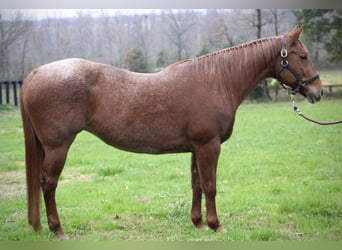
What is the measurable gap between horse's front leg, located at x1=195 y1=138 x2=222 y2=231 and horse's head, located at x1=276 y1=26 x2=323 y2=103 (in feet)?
2.47

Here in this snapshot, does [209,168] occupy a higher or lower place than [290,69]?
lower

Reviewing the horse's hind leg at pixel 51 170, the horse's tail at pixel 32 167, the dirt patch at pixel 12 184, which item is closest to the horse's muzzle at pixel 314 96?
the horse's hind leg at pixel 51 170

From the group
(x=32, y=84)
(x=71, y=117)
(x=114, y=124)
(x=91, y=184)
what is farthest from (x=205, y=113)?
(x=91, y=184)

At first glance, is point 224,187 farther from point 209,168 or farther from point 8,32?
point 8,32

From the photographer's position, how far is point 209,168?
9.08 feet

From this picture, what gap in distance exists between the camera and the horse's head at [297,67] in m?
2.82

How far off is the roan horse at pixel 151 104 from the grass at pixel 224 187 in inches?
13.2

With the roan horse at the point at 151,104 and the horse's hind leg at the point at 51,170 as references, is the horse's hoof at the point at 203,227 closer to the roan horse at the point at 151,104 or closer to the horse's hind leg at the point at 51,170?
the roan horse at the point at 151,104

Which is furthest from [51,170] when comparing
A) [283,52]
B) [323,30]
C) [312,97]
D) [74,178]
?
[323,30]

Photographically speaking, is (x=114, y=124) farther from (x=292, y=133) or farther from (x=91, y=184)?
(x=292, y=133)

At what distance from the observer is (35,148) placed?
2803 mm

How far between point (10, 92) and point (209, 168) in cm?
191

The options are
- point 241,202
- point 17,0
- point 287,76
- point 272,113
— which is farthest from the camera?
point 272,113

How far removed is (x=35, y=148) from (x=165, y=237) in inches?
47.2
